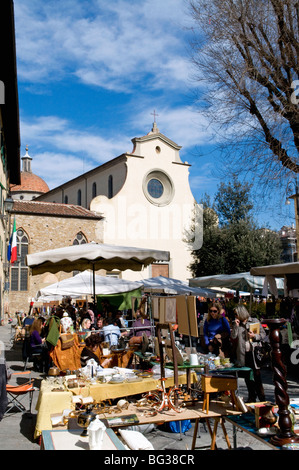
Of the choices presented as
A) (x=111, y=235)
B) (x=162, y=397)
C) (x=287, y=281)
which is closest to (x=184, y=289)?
(x=287, y=281)

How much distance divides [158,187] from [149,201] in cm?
208

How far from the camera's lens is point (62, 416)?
4.58 metres

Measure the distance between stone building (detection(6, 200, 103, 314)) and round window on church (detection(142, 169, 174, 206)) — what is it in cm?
484

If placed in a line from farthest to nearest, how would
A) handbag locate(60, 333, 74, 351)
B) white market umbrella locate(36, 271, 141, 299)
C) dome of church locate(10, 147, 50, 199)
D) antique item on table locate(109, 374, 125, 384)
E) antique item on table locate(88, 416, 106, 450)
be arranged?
dome of church locate(10, 147, 50, 199)
white market umbrella locate(36, 271, 141, 299)
handbag locate(60, 333, 74, 351)
antique item on table locate(109, 374, 125, 384)
antique item on table locate(88, 416, 106, 450)

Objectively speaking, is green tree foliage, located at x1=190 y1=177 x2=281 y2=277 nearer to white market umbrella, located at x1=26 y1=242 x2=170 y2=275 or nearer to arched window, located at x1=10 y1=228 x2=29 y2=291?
arched window, located at x1=10 y1=228 x2=29 y2=291

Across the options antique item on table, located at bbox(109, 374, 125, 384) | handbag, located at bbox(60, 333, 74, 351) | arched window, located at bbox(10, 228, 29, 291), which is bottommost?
antique item on table, located at bbox(109, 374, 125, 384)

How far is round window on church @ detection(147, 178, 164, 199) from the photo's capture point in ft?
118

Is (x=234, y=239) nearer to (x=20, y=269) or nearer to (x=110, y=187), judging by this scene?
(x=110, y=187)

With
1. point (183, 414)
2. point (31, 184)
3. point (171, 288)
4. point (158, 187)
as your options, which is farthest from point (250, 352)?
point (31, 184)

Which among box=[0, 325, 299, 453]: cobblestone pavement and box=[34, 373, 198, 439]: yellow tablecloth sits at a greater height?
box=[34, 373, 198, 439]: yellow tablecloth

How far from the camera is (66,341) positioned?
8016mm

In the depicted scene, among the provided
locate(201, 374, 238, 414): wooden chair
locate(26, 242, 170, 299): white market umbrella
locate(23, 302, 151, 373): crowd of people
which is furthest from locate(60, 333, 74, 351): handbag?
locate(201, 374, 238, 414): wooden chair

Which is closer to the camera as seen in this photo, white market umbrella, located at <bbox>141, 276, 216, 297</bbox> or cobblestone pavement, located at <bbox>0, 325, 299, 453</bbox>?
cobblestone pavement, located at <bbox>0, 325, 299, 453</bbox>

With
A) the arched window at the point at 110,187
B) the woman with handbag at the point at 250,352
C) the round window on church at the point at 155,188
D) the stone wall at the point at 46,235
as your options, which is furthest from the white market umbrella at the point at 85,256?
the arched window at the point at 110,187
